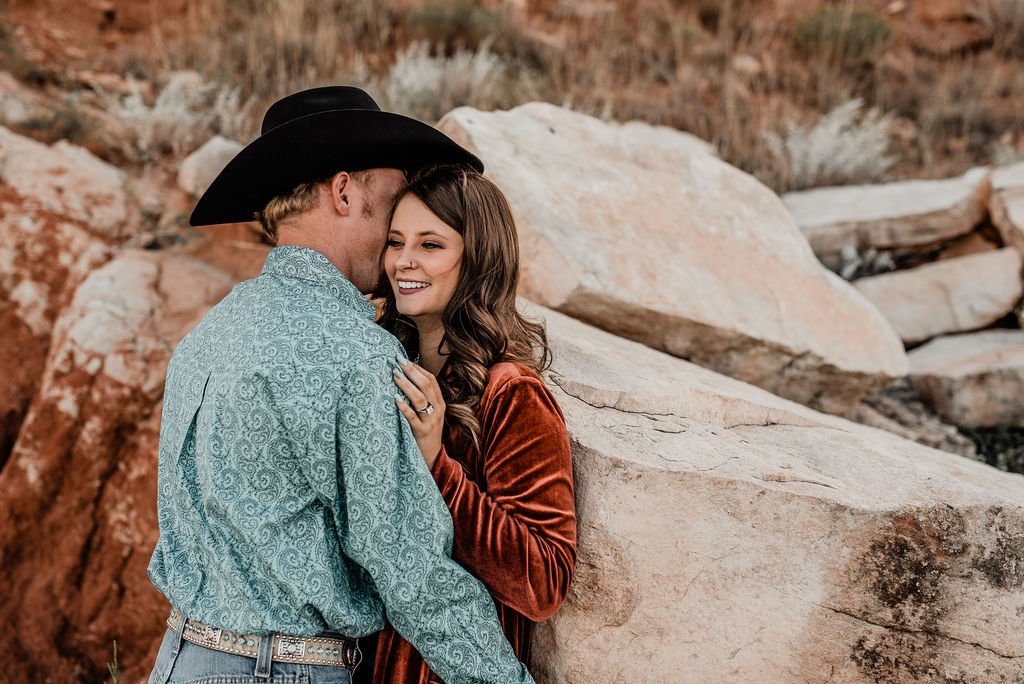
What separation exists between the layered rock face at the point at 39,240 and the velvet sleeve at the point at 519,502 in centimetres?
338

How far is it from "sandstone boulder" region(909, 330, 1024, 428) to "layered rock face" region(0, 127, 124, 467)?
5129 mm

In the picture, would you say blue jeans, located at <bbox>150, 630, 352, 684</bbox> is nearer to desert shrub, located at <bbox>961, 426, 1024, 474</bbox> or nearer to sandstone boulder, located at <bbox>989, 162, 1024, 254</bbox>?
desert shrub, located at <bbox>961, 426, 1024, 474</bbox>

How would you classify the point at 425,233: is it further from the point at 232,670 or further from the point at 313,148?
the point at 232,670

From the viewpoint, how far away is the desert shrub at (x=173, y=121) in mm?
5595

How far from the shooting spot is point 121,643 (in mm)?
3996

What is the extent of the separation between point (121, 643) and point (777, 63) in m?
8.93

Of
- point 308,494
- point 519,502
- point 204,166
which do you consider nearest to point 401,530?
point 308,494

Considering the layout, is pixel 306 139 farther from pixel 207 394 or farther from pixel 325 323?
pixel 207 394

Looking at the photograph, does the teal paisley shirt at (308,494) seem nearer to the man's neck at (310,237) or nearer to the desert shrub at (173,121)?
the man's neck at (310,237)

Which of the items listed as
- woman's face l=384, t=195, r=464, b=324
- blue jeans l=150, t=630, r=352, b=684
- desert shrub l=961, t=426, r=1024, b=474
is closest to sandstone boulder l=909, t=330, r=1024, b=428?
desert shrub l=961, t=426, r=1024, b=474

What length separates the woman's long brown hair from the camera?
88.9 inches

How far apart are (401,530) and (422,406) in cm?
28

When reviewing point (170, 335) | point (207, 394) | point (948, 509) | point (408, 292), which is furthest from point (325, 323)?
point (170, 335)

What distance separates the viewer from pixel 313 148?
2047mm
